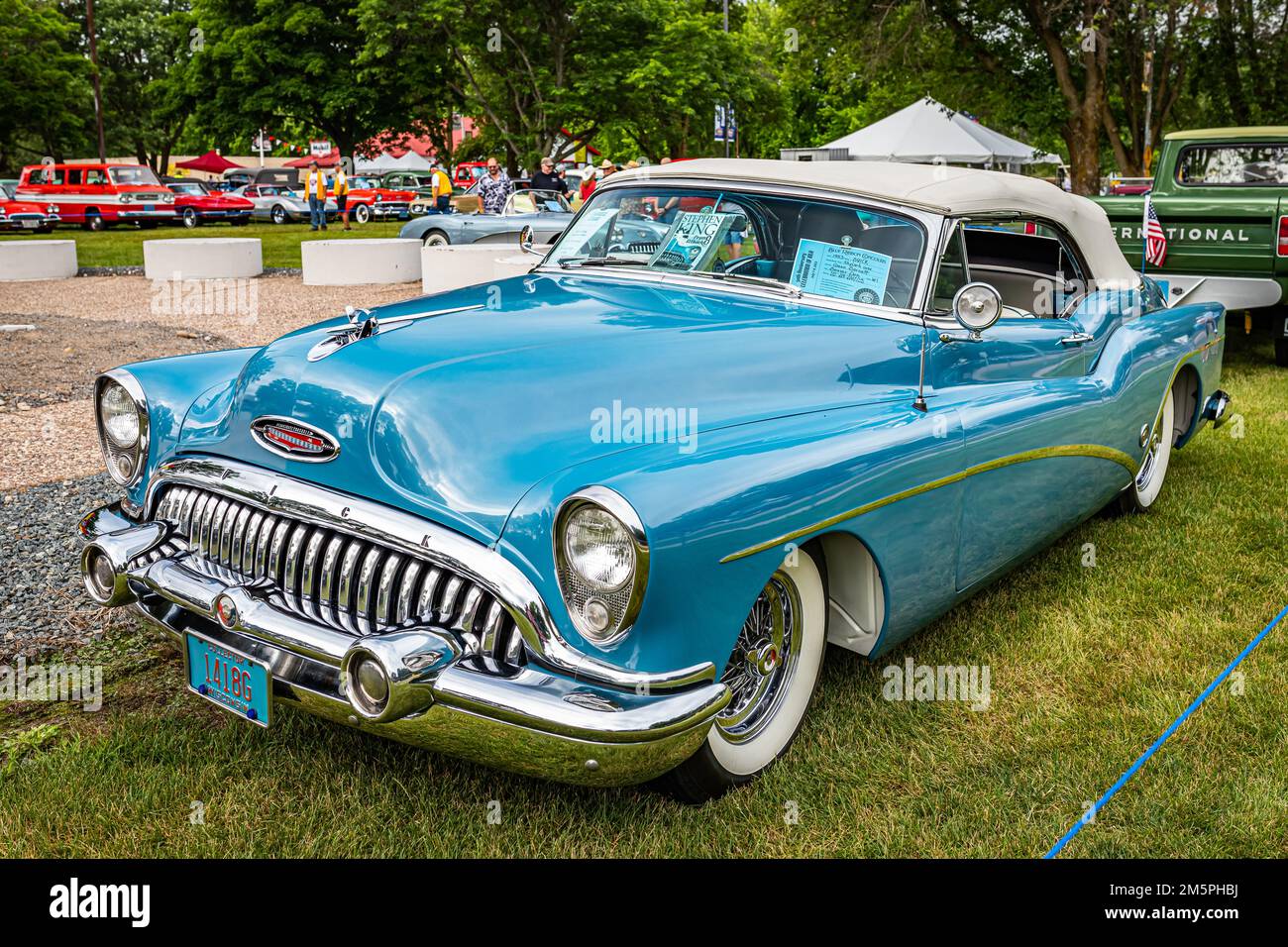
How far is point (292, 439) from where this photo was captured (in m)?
3.00

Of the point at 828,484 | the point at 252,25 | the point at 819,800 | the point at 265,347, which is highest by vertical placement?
the point at 252,25

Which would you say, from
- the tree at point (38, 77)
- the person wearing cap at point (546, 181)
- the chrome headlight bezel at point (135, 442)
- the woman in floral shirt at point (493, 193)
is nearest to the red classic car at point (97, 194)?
A: the tree at point (38, 77)

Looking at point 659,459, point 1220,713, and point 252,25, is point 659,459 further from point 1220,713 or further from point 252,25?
point 252,25

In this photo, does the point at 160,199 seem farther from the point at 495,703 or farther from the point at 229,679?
the point at 495,703

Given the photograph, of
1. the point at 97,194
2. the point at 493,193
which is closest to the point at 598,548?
the point at 493,193

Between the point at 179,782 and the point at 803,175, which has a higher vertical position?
the point at 803,175

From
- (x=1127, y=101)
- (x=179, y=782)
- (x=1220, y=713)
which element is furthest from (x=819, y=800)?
(x=1127, y=101)

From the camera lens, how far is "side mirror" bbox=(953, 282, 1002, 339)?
3598mm

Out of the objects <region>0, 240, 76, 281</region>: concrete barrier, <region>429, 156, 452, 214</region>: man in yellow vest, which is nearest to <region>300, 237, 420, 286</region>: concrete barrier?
<region>0, 240, 76, 281</region>: concrete barrier

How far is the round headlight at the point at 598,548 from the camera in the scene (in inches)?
98.0

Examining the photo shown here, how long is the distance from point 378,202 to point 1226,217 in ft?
92.5

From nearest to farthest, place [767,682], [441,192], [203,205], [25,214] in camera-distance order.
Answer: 1. [767,682]
2. [441,192]
3. [25,214]
4. [203,205]

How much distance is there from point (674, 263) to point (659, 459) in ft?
5.12

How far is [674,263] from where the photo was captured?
4113 millimetres
